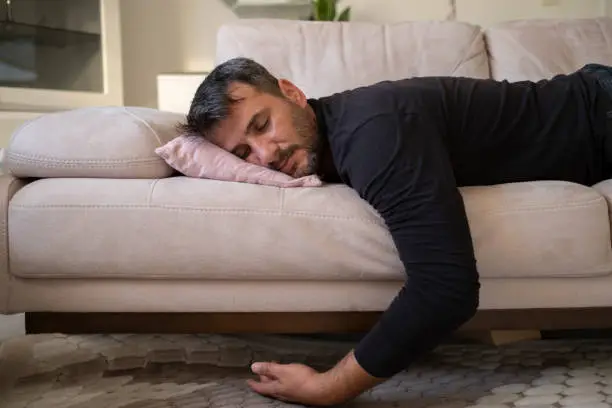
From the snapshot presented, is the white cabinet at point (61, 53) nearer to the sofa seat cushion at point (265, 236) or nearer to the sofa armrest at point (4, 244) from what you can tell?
the sofa armrest at point (4, 244)

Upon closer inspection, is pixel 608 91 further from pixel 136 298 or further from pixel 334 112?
pixel 136 298

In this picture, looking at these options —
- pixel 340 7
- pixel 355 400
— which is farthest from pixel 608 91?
pixel 340 7

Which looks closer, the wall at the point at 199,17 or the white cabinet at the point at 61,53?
the white cabinet at the point at 61,53

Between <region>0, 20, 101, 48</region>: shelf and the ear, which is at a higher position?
<region>0, 20, 101, 48</region>: shelf

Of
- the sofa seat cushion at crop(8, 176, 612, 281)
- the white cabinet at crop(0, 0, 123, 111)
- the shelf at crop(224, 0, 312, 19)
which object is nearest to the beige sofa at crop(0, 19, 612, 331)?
the sofa seat cushion at crop(8, 176, 612, 281)

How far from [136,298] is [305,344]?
0.49 m

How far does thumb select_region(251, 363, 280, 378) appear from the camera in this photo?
44.9 inches

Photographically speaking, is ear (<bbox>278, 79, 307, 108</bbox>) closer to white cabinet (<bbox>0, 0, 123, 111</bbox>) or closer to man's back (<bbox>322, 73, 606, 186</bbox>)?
man's back (<bbox>322, 73, 606, 186</bbox>)

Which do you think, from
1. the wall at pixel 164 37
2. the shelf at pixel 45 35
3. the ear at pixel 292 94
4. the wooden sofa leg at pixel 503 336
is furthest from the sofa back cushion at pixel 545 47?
the shelf at pixel 45 35

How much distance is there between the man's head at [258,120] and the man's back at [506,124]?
0.06 metres

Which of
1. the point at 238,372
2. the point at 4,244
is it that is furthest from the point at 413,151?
the point at 4,244

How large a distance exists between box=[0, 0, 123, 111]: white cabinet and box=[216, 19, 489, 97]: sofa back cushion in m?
0.86

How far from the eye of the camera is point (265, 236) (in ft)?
3.66

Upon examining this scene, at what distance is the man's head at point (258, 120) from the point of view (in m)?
1.21
